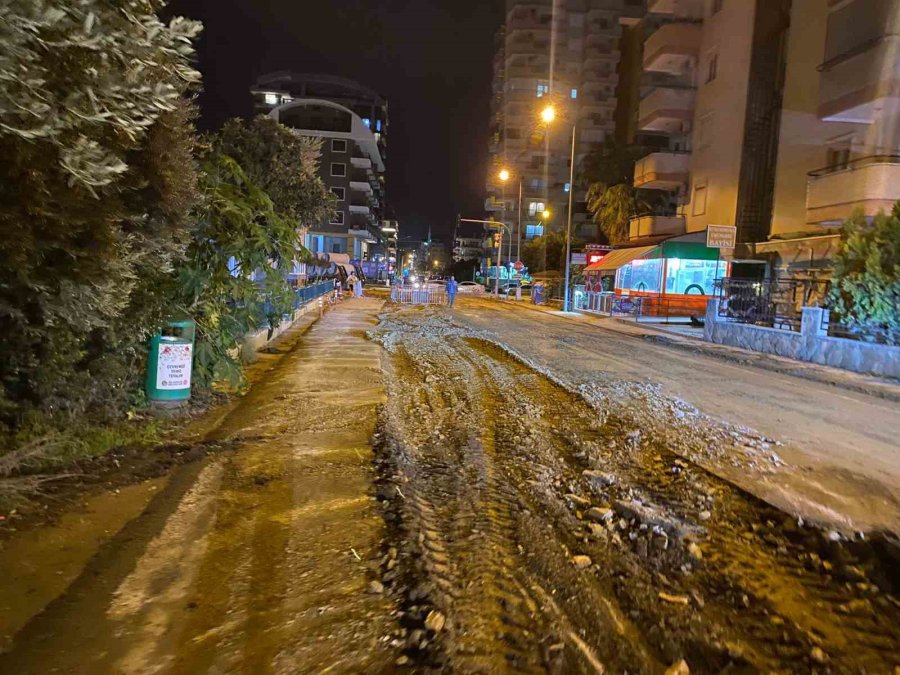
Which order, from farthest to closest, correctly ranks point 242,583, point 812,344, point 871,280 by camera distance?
1. point 812,344
2. point 871,280
3. point 242,583

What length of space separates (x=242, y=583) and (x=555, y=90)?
8093cm

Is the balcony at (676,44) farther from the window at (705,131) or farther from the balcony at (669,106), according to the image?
the window at (705,131)

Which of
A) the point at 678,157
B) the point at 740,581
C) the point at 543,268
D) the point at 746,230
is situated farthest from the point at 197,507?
the point at 543,268

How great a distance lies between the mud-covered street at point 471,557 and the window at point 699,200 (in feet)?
89.0

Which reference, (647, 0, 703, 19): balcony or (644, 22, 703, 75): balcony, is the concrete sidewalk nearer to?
(644, 22, 703, 75): balcony

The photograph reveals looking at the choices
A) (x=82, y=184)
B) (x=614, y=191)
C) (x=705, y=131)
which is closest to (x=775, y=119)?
(x=705, y=131)

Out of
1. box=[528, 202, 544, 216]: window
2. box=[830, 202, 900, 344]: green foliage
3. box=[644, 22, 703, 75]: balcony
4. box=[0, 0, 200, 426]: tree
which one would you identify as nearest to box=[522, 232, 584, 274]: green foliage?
box=[528, 202, 544, 216]: window

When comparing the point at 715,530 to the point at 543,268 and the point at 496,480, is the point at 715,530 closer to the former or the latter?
the point at 496,480

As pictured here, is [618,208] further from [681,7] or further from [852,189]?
[852,189]

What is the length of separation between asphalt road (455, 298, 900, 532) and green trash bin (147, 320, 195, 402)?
6058mm

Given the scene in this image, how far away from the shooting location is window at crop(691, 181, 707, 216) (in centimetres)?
3262

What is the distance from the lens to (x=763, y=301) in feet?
63.3

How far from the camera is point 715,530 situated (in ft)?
15.5

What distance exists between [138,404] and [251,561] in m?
3.99
